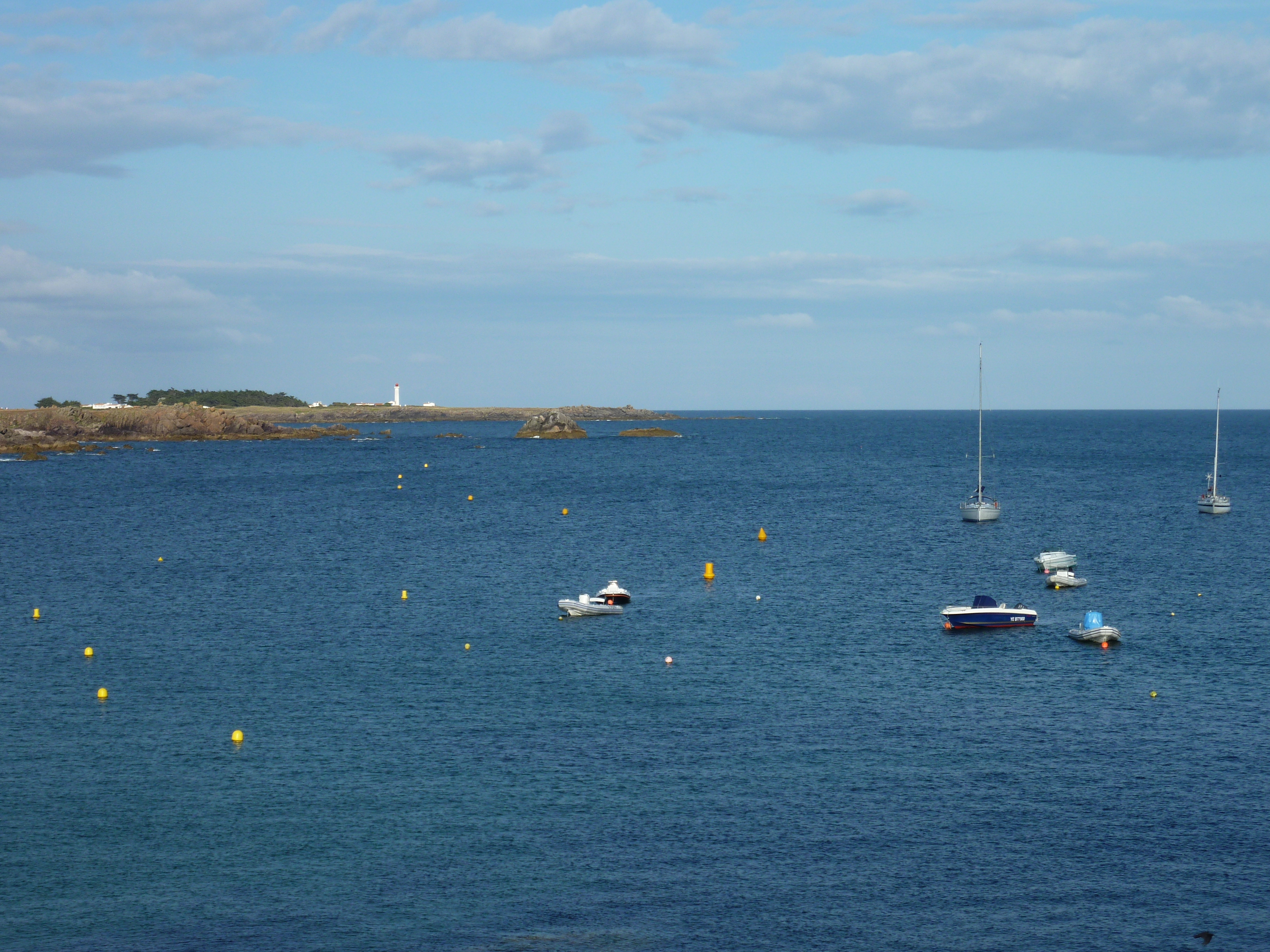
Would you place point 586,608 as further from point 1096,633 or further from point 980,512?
point 980,512

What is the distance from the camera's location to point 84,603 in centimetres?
8156

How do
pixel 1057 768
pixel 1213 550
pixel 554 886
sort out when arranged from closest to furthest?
pixel 554 886
pixel 1057 768
pixel 1213 550

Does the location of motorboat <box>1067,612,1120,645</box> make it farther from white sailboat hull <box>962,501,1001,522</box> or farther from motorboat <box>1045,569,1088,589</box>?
white sailboat hull <box>962,501,1001,522</box>

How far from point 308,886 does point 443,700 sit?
64.3 feet

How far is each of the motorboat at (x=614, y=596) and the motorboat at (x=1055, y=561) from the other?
3560 cm

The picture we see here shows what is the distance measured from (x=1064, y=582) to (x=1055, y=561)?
17.4ft

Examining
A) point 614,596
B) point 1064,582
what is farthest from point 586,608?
point 1064,582

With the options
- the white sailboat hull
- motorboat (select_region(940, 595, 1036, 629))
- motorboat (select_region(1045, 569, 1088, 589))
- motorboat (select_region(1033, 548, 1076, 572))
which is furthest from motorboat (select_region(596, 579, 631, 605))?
the white sailboat hull

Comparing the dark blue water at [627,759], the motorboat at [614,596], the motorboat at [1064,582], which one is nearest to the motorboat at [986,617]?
the dark blue water at [627,759]

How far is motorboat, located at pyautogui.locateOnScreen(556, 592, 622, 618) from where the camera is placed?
77.9 metres

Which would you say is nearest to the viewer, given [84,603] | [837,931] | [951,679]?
[837,931]

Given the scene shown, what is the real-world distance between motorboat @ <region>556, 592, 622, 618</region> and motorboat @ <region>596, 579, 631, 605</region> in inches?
44.1

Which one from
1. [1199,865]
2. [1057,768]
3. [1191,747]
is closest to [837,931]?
[1199,865]

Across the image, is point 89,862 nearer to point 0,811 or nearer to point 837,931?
point 0,811
